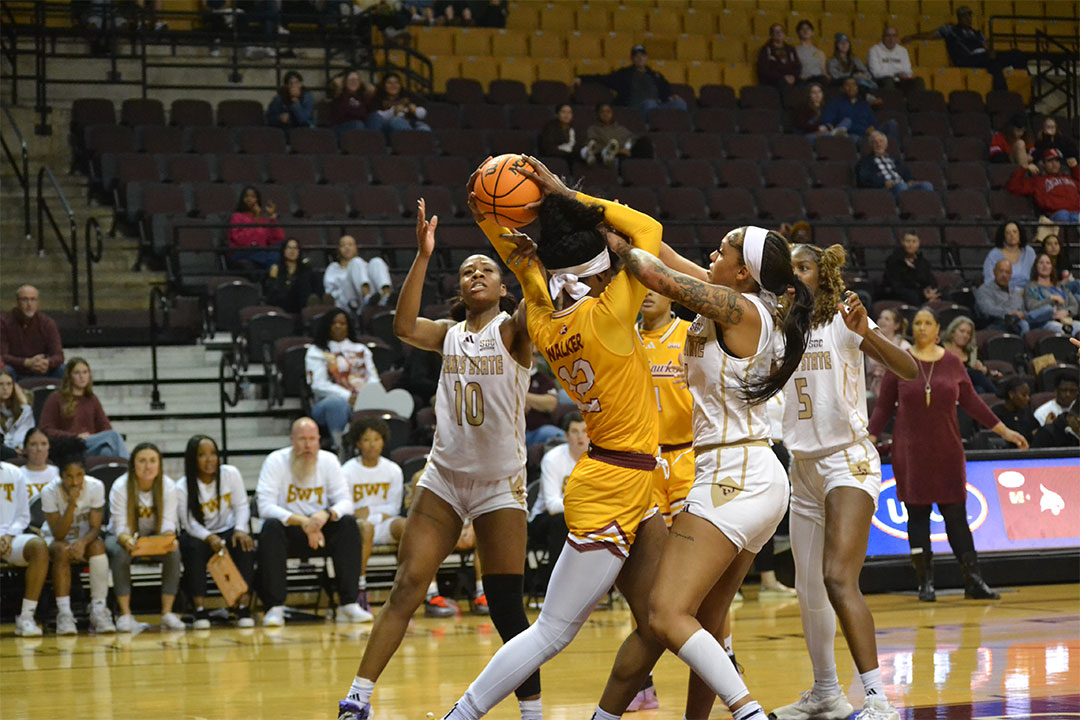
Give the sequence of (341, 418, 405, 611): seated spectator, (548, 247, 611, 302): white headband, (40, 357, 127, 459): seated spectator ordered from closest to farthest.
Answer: (548, 247, 611, 302): white headband
(341, 418, 405, 611): seated spectator
(40, 357, 127, 459): seated spectator

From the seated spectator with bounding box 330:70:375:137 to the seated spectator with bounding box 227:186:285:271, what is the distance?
2451mm

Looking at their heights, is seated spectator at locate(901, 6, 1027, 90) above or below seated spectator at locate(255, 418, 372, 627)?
above

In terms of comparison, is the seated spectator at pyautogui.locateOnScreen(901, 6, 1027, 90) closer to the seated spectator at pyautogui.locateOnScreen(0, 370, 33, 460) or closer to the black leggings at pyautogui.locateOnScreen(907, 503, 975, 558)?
the black leggings at pyautogui.locateOnScreen(907, 503, 975, 558)

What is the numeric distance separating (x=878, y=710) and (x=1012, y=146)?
1433 cm

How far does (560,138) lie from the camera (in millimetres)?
15352

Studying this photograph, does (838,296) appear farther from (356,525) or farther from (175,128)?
(175,128)

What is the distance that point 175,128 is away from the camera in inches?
579

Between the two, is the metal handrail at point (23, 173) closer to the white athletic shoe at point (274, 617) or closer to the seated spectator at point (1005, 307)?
the white athletic shoe at point (274, 617)

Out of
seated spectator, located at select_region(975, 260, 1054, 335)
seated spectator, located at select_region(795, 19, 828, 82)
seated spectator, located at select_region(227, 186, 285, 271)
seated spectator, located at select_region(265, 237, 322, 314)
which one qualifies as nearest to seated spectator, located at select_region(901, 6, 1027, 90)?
seated spectator, located at select_region(795, 19, 828, 82)

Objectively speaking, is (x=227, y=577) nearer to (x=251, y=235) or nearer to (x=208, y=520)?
(x=208, y=520)

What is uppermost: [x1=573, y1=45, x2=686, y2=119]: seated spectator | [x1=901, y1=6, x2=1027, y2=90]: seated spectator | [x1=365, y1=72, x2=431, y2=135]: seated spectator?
[x1=901, y1=6, x2=1027, y2=90]: seated spectator

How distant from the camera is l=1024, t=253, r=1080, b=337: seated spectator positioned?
46.5 feet

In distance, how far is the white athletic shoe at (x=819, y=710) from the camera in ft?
18.3

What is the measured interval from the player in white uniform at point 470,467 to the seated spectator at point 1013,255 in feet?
32.7
